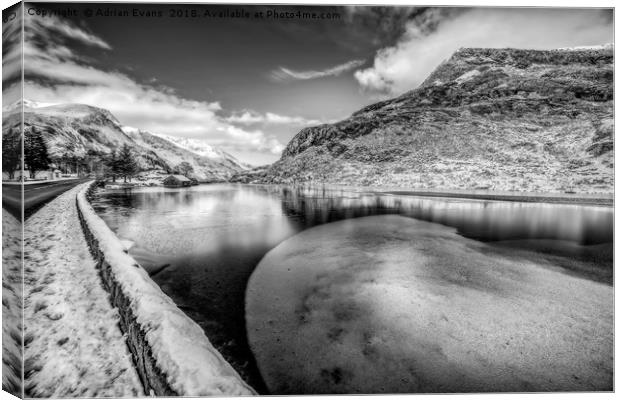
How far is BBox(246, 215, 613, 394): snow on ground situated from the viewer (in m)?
3.18

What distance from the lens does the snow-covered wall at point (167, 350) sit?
2.52m

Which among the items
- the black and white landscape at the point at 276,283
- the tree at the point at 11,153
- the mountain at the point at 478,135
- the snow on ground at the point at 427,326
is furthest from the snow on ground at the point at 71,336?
the mountain at the point at 478,135

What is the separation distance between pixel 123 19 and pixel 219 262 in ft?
17.8

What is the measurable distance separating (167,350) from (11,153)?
11.8ft

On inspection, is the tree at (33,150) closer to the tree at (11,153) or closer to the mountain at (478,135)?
the tree at (11,153)

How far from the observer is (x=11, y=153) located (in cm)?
360

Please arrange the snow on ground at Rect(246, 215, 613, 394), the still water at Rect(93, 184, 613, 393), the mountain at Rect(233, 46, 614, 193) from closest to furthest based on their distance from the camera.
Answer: the snow on ground at Rect(246, 215, 613, 394)
the still water at Rect(93, 184, 613, 393)
the mountain at Rect(233, 46, 614, 193)

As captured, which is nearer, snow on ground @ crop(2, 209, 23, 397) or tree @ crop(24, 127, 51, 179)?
snow on ground @ crop(2, 209, 23, 397)

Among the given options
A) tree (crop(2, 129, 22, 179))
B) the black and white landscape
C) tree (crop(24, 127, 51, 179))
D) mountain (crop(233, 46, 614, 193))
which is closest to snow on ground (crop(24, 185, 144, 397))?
the black and white landscape

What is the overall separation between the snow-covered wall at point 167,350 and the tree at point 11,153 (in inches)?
84.4

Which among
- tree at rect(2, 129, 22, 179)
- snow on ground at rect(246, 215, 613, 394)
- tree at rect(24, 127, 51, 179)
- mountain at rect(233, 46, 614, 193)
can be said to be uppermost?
mountain at rect(233, 46, 614, 193)

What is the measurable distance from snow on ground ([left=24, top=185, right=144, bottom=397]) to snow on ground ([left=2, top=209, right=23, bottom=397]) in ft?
0.47

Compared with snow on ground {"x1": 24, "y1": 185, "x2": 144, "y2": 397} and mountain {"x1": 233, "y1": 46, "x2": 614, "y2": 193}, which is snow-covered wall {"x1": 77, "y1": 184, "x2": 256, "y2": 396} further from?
mountain {"x1": 233, "y1": 46, "x2": 614, "y2": 193}

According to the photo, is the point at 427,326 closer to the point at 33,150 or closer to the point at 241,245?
the point at 241,245
